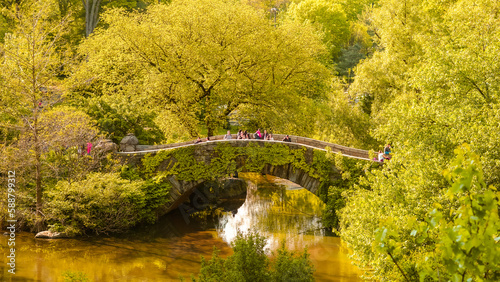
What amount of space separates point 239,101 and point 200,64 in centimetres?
327

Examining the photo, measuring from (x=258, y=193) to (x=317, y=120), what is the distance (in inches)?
248

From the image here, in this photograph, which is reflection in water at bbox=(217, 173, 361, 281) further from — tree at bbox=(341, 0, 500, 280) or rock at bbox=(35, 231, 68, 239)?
rock at bbox=(35, 231, 68, 239)

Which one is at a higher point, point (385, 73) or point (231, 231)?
point (385, 73)

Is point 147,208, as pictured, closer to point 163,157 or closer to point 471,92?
point 163,157

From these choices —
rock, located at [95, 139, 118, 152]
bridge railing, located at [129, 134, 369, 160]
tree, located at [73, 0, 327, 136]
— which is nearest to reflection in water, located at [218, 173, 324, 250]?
bridge railing, located at [129, 134, 369, 160]

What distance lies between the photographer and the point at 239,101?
27844mm

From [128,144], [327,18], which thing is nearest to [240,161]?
[128,144]

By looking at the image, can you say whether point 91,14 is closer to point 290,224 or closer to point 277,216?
point 277,216

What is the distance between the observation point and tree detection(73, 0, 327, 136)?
27.0m

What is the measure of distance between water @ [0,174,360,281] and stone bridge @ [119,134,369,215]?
231cm

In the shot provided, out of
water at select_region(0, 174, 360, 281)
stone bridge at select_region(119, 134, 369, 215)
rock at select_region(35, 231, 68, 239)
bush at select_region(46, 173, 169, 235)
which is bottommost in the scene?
water at select_region(0, 174, 360, 281)

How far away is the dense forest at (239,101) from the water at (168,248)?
1193mm

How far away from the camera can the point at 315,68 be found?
31688mm

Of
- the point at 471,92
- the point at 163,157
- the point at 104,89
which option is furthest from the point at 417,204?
the point at 104,89
